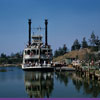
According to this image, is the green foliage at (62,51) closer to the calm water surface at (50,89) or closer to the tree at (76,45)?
the tree at (76,45)

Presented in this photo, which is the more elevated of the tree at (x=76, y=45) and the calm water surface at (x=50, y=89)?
the tree at (x=76, y=45)

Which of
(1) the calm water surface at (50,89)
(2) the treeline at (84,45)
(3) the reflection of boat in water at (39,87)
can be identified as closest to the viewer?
(1) the calm water surface at (50,89)

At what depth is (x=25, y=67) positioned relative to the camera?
68.2 m

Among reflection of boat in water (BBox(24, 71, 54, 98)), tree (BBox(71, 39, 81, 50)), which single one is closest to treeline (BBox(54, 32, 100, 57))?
tree (BBox(71, 39, 81, 50))

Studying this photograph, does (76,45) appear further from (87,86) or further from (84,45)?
(87,86)

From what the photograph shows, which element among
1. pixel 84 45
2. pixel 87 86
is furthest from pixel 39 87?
pixel 84 45

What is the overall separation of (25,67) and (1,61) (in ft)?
398

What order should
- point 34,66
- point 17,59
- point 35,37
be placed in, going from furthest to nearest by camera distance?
point 17,59
point 35,37
point 34,66

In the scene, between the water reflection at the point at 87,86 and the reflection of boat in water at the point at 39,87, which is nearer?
the water reflection at the point at 87,86

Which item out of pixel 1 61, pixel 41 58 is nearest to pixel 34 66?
pixel 41 58

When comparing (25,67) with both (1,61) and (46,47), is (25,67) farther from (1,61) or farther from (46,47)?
(1,61)

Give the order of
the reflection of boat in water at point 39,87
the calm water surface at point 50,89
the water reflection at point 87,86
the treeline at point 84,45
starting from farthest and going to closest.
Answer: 1. the treeline at point 84,45
2. the reflection of boat in water at point 39,87
3. the water reflection at point 87,86
4. the calm water surface at point 50,89

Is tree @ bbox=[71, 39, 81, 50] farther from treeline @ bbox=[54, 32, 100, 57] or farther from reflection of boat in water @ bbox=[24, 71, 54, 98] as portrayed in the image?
reflection of boat in water @ bbox=[24, 71, 54, 98]

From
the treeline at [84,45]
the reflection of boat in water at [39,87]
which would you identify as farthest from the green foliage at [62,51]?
the reflection of boat in water at [39,87]
